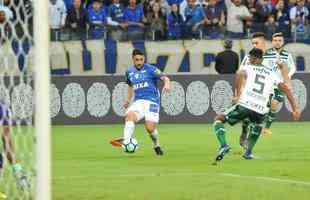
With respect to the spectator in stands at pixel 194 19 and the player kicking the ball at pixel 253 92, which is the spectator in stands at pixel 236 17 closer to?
the spectator in stands at pixel 194 19

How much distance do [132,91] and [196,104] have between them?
746cm

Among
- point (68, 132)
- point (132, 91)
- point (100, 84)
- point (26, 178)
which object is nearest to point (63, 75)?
point (100, 84)

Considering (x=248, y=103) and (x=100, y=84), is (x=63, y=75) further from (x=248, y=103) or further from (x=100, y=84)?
(x=248, y=103)

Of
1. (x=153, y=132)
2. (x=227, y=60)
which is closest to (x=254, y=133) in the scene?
(x=153, y=132)

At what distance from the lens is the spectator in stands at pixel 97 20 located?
2548cm

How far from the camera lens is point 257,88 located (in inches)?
575

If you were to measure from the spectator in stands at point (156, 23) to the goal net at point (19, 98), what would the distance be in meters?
16.0

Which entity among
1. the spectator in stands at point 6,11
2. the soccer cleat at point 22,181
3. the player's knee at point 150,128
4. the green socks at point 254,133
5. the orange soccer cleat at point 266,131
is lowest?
the orange soccer cleat at point 266,131

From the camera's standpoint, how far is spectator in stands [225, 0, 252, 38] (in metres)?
25.7

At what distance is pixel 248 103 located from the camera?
1459 centimetres

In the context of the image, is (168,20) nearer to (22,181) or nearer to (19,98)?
(19,98)

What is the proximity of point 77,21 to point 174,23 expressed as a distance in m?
2.44

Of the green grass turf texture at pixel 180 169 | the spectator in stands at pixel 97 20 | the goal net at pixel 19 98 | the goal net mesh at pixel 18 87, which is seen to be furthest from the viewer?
the spectator in stands at pixel 97 20

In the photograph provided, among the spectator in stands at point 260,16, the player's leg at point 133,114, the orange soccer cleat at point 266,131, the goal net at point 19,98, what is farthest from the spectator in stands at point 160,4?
the goal net at point 19,98
